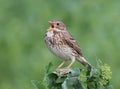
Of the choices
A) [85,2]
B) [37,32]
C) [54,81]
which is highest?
[85,2]

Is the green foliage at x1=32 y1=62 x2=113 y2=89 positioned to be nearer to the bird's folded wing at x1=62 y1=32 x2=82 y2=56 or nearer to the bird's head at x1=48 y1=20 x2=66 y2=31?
the bird's head at x1=48 y1=20 x2=66 y2=31

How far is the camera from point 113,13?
1109 centimetres

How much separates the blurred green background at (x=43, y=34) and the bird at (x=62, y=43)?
1845 millimetres

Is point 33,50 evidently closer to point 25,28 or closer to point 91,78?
point 25,28

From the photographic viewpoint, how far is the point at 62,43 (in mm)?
7828

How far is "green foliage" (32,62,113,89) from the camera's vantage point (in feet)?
17.8

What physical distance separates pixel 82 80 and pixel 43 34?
5.69 m

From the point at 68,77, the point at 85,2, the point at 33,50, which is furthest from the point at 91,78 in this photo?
the point at 85,2

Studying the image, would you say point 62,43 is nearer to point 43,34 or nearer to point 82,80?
point 82,80

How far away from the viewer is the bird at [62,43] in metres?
7.54

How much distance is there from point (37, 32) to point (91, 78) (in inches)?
234

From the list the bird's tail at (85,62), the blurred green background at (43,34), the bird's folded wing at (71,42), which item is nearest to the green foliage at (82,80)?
the bird's tail at (85,62)

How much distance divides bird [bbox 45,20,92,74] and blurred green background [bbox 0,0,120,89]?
1845 mm

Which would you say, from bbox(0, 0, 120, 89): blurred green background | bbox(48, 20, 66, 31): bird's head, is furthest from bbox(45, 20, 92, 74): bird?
bbox(0, 0, 120, 89): blurred green background
